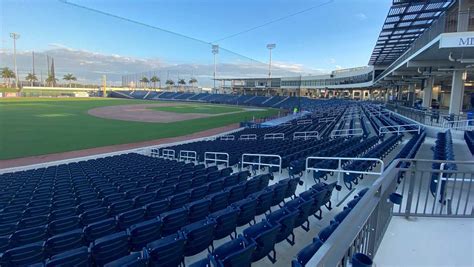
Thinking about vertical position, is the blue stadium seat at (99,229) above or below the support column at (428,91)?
below

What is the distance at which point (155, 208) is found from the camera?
227 inches

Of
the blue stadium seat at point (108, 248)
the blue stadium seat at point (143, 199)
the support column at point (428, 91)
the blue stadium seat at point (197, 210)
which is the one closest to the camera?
the blue stadium seat at point (108, 248)

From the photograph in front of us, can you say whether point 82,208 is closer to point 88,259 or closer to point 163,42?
point 88,259

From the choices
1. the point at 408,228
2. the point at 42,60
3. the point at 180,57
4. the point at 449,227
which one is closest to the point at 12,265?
the point at 408,228

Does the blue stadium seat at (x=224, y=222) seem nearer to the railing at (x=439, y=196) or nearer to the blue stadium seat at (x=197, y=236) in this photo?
the blue stadium seat at (x=197, y=236)

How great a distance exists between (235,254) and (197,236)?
1.21m

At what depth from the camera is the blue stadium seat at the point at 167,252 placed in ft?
11.8

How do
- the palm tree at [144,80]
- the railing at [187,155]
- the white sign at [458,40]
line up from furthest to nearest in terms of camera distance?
the palm tree at [144,80] < the railing at [187,155] < the white sign at [458,40]

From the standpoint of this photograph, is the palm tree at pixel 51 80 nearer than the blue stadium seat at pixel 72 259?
No

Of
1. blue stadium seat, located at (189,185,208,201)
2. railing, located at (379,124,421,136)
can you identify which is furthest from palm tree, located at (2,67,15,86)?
blue stadium seat, located at (189,185,208,201)

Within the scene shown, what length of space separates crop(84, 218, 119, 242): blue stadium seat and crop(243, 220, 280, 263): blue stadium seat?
8.38ft

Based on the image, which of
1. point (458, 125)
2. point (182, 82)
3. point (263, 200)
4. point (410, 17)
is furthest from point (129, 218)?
point (182, 82)

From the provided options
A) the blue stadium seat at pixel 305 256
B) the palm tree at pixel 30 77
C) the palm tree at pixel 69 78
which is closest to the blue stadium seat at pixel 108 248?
the blue stadium seat at pixel 305 256

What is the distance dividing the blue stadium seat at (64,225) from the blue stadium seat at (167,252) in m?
2.45
